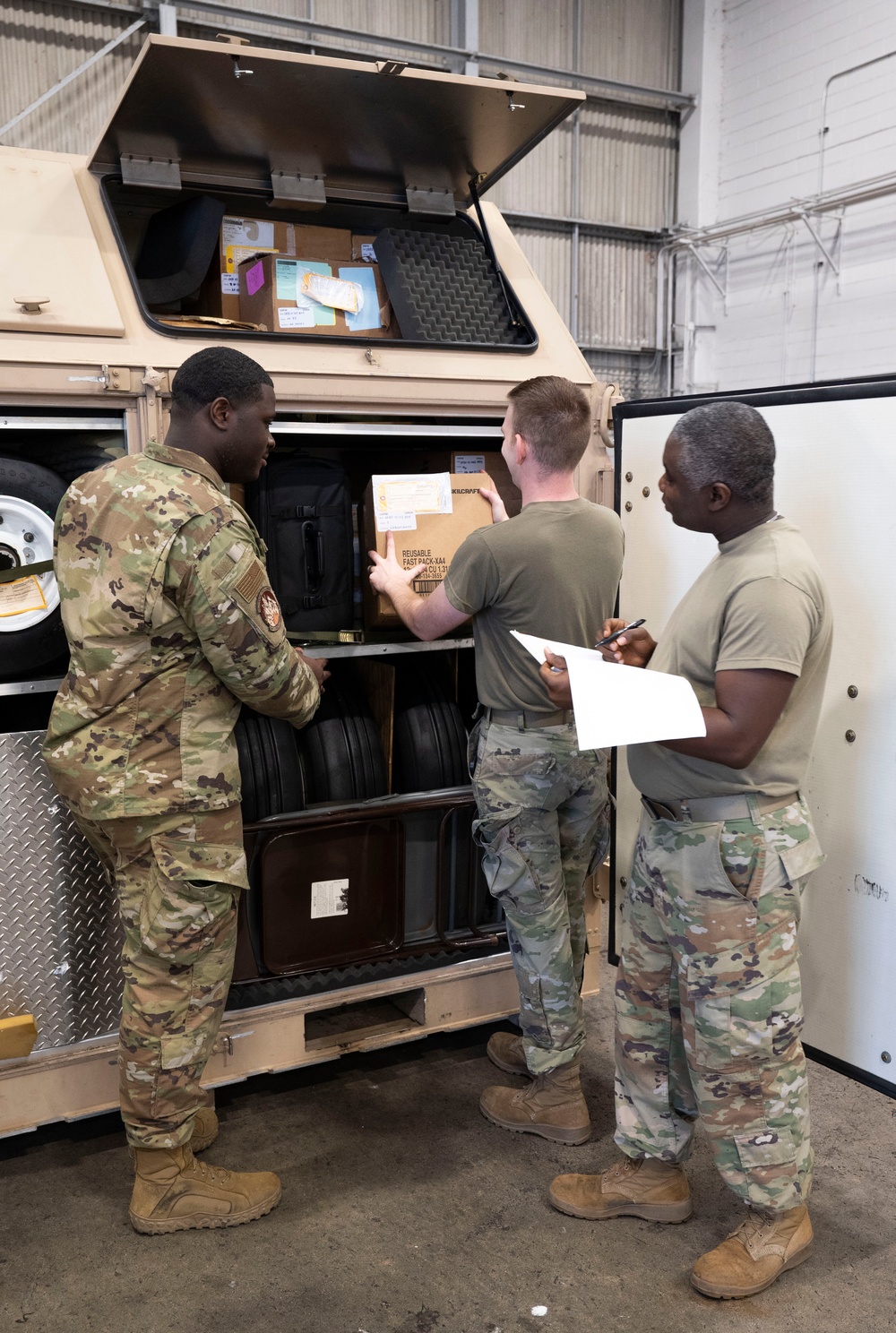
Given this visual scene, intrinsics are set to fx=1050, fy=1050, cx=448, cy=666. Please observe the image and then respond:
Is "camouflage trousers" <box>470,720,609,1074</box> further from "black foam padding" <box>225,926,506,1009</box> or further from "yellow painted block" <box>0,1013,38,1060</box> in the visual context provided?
"yellow painted block" <box>0,1013,38,1060</box>

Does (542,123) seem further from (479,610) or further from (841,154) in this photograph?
(841,154)

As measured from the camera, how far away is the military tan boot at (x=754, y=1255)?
2.24 metres

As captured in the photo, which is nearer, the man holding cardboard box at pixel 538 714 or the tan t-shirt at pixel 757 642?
the tan t-shirt at pixel 757 642

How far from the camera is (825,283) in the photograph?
8.75 metres

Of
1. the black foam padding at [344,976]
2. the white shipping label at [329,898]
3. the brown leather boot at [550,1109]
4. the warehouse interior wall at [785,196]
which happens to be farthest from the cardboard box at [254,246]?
the warehouse interior wall at [785,196]

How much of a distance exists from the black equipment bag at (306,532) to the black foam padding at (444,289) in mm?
499

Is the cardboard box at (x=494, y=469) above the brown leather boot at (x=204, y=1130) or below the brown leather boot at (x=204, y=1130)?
above

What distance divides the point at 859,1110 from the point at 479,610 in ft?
5.93

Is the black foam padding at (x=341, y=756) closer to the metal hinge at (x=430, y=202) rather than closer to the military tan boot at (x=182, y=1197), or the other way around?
the military tan boot at (x=182, y=1197)

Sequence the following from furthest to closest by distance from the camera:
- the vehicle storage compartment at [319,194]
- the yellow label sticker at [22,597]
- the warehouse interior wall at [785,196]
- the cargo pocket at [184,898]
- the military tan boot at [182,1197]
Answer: the warehouse interior wall at [785,196] < the vehicle storage compartment at [319,194] < the yellow label sticker at [22,597] < the military tan boot at [182,1197] < the cargo pocket at [184,898]

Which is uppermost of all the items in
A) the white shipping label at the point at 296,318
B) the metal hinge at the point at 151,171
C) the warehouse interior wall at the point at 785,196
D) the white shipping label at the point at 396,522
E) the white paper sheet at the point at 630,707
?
the warehouse interior wall at the point at 785,196

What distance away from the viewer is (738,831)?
2137 mm

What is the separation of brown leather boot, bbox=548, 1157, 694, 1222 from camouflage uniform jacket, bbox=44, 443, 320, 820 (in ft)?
4.20

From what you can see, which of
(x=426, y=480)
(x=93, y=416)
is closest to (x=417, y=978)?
(x=426, y=480)
